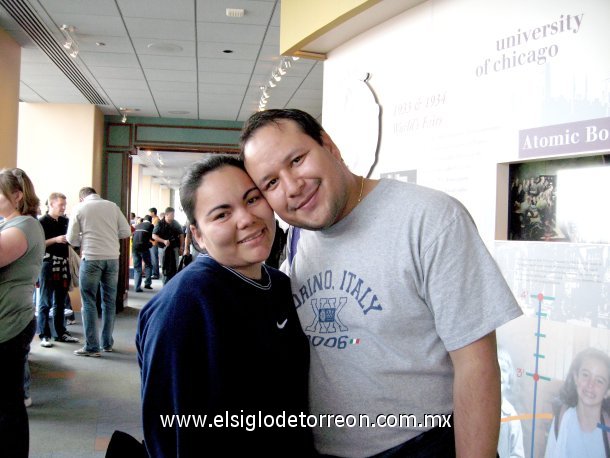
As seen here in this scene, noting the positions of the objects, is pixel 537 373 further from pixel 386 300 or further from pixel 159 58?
A: pixel 159 58

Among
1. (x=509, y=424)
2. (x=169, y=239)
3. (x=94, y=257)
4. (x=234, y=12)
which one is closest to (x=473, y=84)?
(x=509, y=424)

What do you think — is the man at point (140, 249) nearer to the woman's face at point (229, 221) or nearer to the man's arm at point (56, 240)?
the man's arm at point (56, 240)

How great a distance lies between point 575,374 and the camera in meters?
1.99

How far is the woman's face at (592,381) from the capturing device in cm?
Result: 188

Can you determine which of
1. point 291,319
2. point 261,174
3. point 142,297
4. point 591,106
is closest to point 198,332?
point 291,319

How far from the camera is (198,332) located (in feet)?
3.54

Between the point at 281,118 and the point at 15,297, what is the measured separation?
171 cm

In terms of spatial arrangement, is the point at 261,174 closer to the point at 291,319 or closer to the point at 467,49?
the point at 291,319

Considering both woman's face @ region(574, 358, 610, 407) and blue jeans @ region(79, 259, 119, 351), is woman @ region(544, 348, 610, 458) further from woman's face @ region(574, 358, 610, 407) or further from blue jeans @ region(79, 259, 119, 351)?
blue jeans @ region(79, 259, 119, 351)

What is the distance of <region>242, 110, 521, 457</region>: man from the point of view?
3.76ft

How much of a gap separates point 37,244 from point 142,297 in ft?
25.4

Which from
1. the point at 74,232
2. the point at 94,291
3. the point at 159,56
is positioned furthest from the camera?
the point at 159,56

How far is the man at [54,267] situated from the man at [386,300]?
4.46 m

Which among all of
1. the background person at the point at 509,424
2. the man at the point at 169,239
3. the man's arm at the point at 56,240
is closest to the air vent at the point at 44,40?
the man's arm at the point at 56,240
